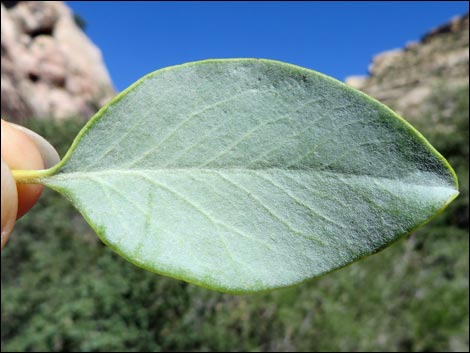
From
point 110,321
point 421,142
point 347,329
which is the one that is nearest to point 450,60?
point 347,329

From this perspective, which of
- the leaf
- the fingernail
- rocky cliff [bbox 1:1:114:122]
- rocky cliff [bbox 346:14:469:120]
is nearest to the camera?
the leaf

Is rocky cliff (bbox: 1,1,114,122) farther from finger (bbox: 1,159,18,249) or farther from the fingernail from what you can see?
finger (bbox: 1,159,18,249)

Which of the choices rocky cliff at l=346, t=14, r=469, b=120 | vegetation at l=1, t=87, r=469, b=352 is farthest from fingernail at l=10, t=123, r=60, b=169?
rocky cliff at l=346, t=14, r=469, b=120

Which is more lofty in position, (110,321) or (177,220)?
(177,220)

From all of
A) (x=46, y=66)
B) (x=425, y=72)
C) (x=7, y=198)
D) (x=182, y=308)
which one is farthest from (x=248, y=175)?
(x=425, y=72)

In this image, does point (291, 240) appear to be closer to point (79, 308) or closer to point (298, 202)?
point (298, 202)

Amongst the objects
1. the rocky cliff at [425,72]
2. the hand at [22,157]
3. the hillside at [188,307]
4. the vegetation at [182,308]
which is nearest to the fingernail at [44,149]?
the hand at [22,157]

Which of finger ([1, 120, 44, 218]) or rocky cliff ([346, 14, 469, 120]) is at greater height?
rocky cliff ([346, 14, 469, 120])
